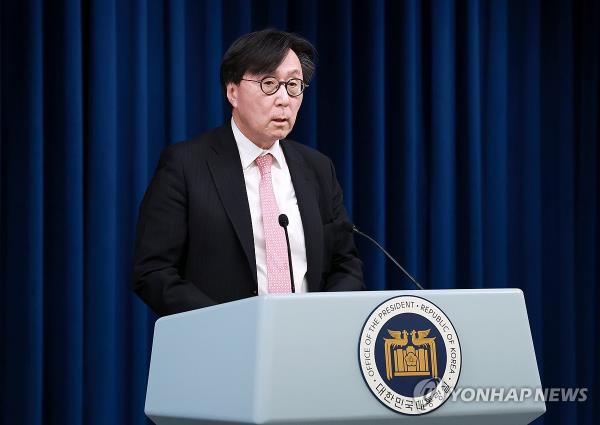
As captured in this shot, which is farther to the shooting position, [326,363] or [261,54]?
[261,54]

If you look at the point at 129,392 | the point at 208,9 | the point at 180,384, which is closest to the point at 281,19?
the point at 208,9

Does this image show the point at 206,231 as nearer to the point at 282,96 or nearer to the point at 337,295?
the point at 282,96

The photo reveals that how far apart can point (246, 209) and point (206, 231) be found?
0.10 metres

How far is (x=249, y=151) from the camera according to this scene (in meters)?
2.34

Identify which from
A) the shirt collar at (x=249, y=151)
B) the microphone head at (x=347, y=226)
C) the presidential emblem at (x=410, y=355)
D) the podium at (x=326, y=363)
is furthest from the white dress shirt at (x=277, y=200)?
the presidential emblem at (x=410, y=355)

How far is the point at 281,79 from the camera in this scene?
7.56 feet

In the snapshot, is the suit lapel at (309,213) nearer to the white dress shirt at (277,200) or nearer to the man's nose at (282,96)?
the white dress shirt at (277,200)

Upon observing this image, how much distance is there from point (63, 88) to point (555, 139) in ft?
6.95

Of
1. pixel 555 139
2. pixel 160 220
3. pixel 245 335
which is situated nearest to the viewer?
pixel 245 335

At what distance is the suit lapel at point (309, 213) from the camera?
2229mm

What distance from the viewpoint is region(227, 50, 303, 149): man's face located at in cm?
229

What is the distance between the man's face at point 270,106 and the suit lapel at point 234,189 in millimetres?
81

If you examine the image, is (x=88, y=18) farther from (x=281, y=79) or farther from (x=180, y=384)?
(x=180, y=384)

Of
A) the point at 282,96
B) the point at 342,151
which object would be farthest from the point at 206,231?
the point at 342,151
